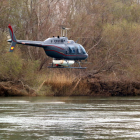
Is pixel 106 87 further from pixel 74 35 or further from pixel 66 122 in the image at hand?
pixel 66 122

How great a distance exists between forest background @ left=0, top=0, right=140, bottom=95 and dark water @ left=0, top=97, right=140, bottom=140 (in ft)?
44.4

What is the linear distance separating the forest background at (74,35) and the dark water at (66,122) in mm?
13532

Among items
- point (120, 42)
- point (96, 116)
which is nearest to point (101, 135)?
point (96, 116)

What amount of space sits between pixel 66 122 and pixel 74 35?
2745cm

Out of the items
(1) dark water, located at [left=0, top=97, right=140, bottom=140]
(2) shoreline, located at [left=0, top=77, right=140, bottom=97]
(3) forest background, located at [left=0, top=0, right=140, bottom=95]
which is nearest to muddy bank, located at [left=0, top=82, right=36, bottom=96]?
(3) forest background, located at [left=0, top=0, right=140, bottom=95]

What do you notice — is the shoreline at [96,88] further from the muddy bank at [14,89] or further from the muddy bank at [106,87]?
Result: the muddy bank at [14,89]

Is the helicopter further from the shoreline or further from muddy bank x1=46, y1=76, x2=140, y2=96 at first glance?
muddy bank x1=46, y1=76, x2=140, y2=96

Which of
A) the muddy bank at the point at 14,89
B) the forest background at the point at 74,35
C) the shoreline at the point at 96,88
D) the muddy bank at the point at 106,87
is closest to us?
the muddy bank at the point at 14,89

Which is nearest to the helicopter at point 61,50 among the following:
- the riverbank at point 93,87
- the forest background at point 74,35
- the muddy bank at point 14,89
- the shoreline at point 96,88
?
the muddy bank at point 14,89

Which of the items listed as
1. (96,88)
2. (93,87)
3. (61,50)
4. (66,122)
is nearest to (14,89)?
(93,87)

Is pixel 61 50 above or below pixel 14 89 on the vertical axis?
above

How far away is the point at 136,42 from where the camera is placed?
49.6m

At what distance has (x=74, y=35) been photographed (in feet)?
167

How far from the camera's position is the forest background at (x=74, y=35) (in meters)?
47.9
